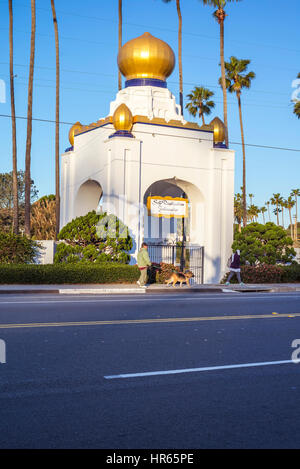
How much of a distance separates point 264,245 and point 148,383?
850 inches

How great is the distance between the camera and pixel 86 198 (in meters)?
31.0

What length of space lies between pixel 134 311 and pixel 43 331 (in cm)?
377

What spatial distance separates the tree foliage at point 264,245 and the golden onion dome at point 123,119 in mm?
7935

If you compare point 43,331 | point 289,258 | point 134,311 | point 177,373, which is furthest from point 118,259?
point 177,373

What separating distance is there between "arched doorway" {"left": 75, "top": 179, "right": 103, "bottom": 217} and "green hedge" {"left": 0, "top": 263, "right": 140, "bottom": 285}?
9053mm

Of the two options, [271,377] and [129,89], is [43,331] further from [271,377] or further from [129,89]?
[129,89]

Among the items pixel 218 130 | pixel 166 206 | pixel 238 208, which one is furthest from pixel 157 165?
pixel 238 208

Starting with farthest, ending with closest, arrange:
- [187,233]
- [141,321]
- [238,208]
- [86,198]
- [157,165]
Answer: [238,208], [86,198], [187,233], [157,165], [141,321]

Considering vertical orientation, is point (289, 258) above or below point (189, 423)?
above

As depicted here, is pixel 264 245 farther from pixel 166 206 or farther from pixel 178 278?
pixel 178 278

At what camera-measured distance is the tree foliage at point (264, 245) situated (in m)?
26.8

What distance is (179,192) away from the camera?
32.7m
